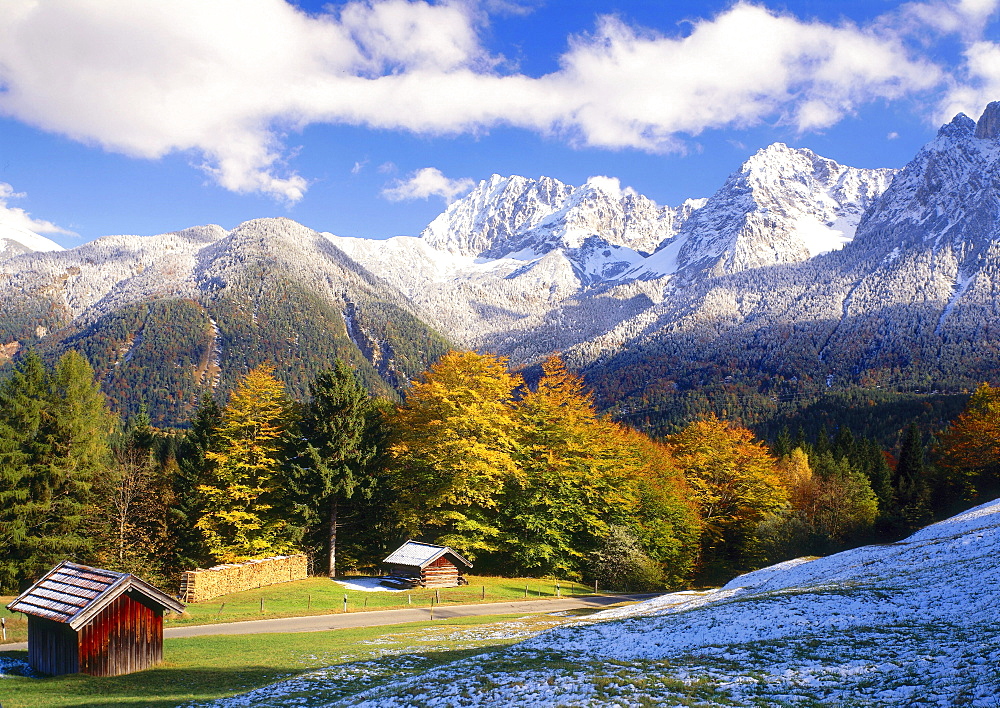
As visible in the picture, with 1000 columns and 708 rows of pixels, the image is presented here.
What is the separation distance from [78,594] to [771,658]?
23.6m

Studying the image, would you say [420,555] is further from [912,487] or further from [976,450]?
[976,450]

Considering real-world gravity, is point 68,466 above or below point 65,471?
above

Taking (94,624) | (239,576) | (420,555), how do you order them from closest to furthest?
(94,624), (239,576), (420,555)

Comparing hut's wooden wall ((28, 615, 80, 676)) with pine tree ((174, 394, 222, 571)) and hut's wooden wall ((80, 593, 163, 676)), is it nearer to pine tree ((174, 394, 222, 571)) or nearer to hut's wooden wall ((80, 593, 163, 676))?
hut's wooden wall ((80, 593, 163, 676))

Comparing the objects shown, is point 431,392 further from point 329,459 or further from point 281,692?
point 281,692

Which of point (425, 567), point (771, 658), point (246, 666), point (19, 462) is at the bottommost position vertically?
point (425, 567)

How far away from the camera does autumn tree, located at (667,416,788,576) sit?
225ft

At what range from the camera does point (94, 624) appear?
75.5 feet

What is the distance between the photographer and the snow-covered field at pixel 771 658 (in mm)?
12922

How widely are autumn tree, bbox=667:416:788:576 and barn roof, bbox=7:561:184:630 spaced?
5629 cm

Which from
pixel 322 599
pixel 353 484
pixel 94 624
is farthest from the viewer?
pixel 353 484

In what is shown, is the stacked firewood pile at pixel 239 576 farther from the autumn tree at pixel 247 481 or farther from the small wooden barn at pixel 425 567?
the small wooden barn at pixel 425 567

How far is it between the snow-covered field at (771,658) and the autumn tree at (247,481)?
30.9 meters

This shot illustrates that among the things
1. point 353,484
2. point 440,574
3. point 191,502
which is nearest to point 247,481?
point 191,502
